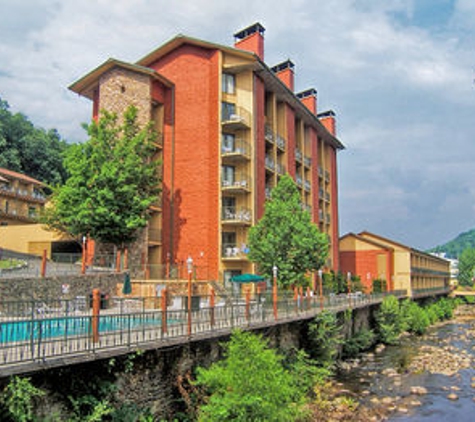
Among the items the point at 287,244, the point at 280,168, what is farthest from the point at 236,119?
the point at 287,244

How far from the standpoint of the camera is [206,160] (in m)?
32.7

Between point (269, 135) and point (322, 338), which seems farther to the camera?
point (269, 135)

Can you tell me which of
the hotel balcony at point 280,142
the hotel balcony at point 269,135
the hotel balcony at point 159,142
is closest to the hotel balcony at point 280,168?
the hotel balcony at point 280,142

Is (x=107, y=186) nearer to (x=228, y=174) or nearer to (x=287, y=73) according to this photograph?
(x=228, y=174)

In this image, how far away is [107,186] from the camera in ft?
90.5

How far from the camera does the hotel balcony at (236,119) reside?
108 ft

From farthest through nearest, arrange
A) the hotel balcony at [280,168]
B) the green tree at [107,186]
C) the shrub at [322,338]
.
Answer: the hotel balcony at [280,168], the green tree at [107,186], the shrub at [322,338]

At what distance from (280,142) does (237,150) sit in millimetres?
7646

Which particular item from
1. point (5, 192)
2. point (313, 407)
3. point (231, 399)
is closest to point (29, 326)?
point (231, 399)

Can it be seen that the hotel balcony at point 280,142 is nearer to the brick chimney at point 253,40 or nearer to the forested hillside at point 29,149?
the brick chimney at point 253,40

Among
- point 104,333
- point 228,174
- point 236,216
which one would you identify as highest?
point 228,174

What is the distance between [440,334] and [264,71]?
29011mm

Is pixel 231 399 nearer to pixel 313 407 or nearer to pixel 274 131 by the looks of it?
pixel 313 407

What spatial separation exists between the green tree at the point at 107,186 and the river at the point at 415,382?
15757 mm
